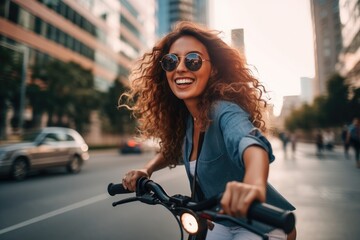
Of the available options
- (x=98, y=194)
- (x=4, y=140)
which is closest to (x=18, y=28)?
(x=4, y=140)

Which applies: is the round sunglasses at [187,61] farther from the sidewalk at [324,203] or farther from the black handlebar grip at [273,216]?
the sidewalk at [324,203]

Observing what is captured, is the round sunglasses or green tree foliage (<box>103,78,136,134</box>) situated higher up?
green tree foliage (<box>103,78,136,134</box>)

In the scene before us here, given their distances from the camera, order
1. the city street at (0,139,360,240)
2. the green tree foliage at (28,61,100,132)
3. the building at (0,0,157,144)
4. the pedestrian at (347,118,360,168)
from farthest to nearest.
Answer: the building at (0,0,157,144) < the green tree foliage at (28,61,100,132) < the pedestrian at (347,118,360,168) < the city street at (0,139,360,240)

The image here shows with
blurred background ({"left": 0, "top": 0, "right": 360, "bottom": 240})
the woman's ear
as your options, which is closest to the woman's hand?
the woman's ear

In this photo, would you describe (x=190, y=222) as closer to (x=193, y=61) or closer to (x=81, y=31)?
(x=193, y=61)

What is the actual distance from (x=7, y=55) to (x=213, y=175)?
1947 centimetres

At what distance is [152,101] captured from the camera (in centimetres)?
240

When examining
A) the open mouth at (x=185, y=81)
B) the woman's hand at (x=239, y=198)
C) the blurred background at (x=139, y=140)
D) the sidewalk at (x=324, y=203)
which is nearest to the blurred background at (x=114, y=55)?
the blurred background at (x=139, y=140)

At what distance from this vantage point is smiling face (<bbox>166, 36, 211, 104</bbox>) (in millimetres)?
1836

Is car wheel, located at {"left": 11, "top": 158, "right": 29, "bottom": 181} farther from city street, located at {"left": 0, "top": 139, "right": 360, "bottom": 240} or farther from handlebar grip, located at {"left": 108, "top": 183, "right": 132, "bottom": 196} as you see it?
handlebar grip, located at {"left": 108, "top": 183, "right": 132, "bottom": 196}

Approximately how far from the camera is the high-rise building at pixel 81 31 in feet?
97.3

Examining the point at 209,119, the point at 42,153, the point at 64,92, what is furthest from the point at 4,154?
the point at 64,92

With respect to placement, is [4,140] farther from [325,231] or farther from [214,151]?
[214,151]

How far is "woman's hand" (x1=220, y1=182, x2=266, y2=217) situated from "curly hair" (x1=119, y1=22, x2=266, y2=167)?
646 mm
